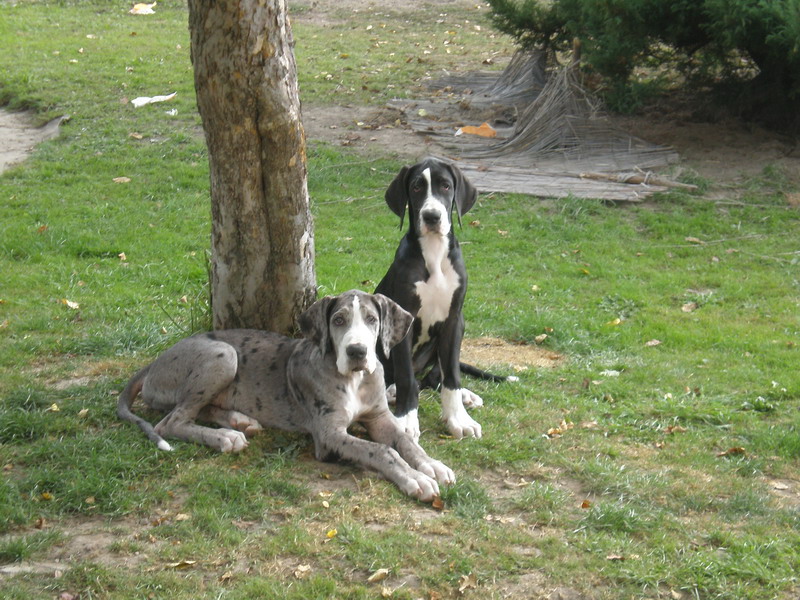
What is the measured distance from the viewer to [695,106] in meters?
15.4

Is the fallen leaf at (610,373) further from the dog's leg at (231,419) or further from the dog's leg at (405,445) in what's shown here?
the dog's leg at (231,419)

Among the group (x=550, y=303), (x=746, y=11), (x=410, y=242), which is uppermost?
(x=746, y=11)

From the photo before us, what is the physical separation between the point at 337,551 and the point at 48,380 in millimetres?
3468

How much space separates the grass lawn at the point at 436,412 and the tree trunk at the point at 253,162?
1163mm

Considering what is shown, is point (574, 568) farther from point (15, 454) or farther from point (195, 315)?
point (195, 315)

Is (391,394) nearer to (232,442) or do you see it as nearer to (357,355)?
(357,355)

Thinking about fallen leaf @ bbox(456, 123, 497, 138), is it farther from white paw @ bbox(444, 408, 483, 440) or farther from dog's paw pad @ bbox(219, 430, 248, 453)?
dog's paw pad @ bbox(219, 430, 248, 453)

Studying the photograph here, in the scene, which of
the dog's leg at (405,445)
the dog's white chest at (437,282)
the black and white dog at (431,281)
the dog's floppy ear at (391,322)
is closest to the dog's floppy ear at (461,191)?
the black and white dog at (431,281)

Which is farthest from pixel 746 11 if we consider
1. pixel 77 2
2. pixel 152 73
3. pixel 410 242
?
pixel 77 2

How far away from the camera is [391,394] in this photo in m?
7.03

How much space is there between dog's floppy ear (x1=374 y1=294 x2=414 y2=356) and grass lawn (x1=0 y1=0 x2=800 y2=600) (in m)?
0.74

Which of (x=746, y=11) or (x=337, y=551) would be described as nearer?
(x=337, y=551)

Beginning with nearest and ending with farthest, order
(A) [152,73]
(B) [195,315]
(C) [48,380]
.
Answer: (C) [48,380] → (B) [195,315] → (A) [152,73]

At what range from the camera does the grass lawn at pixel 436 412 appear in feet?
15.8
